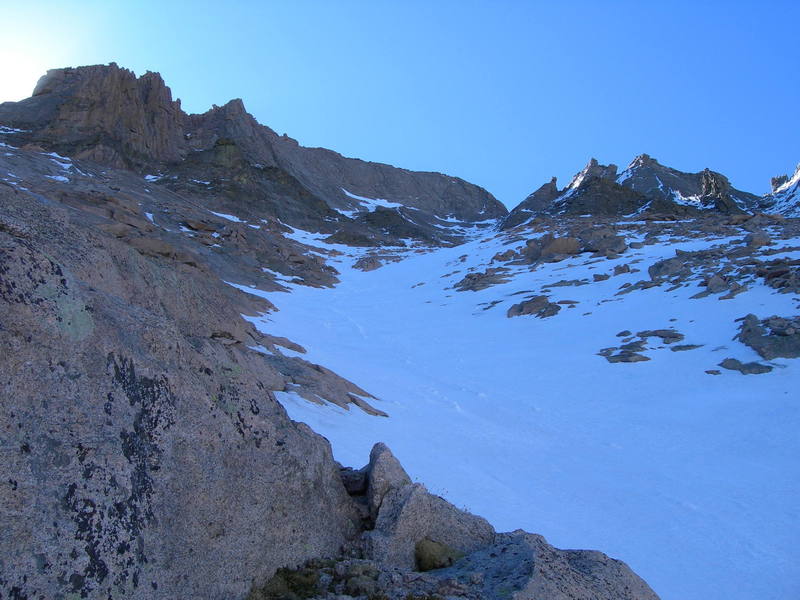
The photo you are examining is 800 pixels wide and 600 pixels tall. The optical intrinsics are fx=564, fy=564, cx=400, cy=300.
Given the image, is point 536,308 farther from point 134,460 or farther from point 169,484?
point 134,460

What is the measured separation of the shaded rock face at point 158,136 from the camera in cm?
8450

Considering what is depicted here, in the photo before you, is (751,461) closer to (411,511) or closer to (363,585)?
(411,511)

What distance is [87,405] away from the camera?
358 centimetres

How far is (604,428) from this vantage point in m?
14.9

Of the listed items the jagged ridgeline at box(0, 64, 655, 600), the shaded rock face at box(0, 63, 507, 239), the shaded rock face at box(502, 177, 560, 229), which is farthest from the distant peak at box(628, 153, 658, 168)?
the jagged ridgeline at box(0, 64, 655, 600)

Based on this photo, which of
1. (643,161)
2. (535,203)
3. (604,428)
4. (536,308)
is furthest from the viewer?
(643,161)

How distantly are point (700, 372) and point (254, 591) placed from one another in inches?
657

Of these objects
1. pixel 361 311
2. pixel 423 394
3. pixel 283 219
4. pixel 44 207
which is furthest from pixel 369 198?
pixel 44 207

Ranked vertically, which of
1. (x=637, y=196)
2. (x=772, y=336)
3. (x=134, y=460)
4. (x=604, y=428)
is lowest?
(x=604, y=428)

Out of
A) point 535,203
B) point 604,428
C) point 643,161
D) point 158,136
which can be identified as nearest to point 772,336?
point 604,428

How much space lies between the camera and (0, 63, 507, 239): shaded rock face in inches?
3327

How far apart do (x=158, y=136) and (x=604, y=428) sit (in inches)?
→ 3843

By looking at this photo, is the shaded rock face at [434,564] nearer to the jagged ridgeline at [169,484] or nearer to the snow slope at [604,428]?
the jagged ridgeline at [169,484]

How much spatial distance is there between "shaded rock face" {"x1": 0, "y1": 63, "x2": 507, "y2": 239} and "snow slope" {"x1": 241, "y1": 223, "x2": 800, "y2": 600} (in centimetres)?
6864
